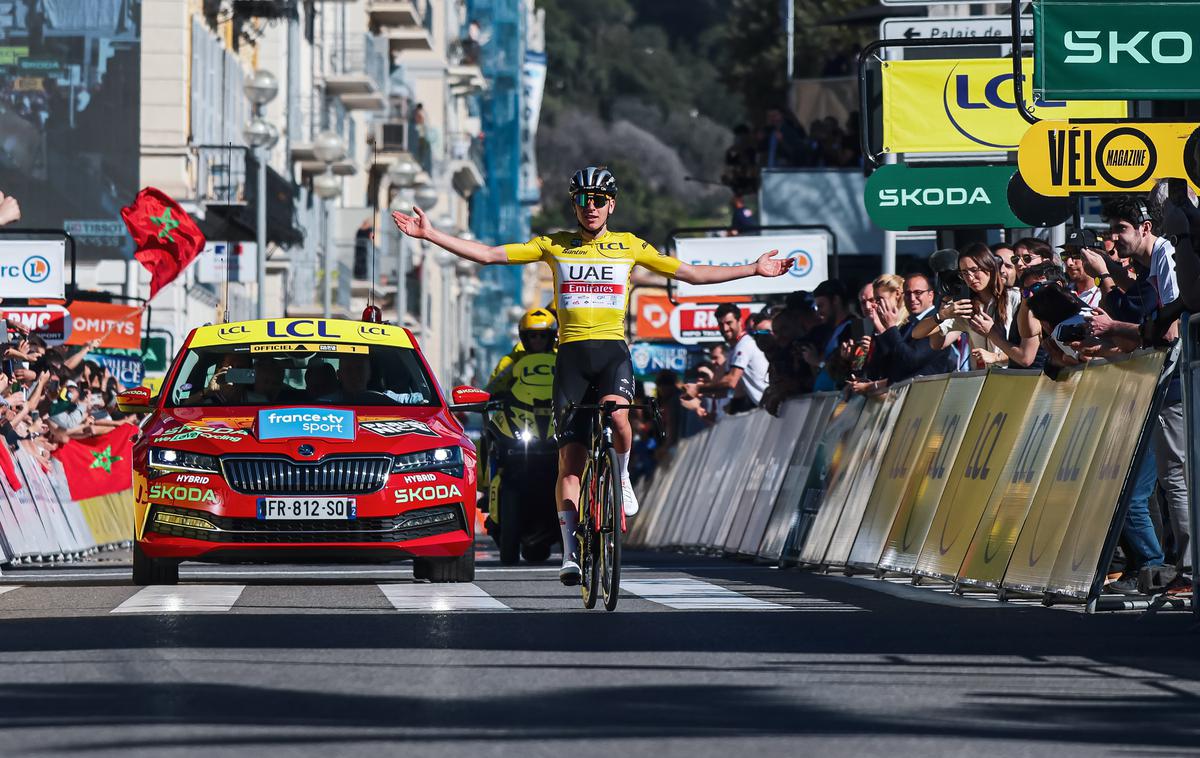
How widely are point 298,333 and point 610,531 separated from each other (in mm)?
4583

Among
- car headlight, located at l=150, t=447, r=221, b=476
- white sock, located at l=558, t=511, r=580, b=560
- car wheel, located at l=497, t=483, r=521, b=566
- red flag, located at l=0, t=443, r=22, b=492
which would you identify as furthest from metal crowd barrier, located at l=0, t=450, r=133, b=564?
white sock, located at l=558, t=511, r=580, b=560

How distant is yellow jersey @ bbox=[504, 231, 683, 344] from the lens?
13102 millimetres

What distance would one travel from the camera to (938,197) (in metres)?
18.2

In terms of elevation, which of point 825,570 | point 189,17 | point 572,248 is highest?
point 189,17

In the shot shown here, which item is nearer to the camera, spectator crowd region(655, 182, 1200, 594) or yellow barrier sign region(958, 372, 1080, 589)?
spectator crowd region(655, 182, 1200, 594)

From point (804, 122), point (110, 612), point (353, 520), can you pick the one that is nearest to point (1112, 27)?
point (353, 520)

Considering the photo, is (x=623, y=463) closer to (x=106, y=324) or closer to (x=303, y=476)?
(x=303, y=476)

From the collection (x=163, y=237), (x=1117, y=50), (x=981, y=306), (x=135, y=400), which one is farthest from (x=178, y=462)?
(x=163, y=237)

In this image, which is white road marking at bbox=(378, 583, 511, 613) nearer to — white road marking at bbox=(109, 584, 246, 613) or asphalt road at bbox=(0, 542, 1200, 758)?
asphalt road at bbox=(0, 542, 1200, 758)

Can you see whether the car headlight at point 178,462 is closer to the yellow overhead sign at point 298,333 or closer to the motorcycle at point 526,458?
the yellow overhead sign at point 298,333

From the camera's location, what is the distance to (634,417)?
29.5 meters

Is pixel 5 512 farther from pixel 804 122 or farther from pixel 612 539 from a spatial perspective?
pixel 804 122

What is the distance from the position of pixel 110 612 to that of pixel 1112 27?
6.69 meters

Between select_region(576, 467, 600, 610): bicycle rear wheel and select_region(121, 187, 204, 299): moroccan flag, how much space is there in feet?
62.5
